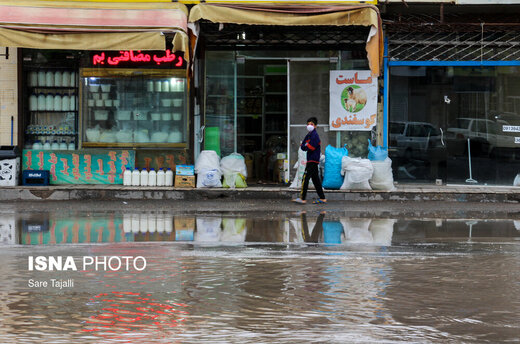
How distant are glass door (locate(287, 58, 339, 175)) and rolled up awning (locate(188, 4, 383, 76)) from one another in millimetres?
2308

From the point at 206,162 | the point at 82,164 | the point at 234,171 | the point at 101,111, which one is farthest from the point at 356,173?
the point at 82,164

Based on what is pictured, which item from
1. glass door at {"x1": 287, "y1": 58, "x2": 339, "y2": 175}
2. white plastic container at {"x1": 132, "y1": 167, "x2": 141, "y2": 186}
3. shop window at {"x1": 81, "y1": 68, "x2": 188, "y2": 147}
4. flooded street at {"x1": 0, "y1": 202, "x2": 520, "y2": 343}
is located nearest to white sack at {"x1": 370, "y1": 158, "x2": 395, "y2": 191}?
glass door at {"x1": 287, "y1": 58, "x2": 339, "y2": 175}

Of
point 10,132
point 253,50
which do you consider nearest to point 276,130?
point 253,50

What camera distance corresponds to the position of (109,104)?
1762 cm

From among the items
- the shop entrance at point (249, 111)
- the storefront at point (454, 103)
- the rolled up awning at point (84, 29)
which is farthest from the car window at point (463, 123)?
the rolled up awning at point (84, 29)

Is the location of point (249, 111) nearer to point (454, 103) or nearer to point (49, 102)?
point (49, 102)

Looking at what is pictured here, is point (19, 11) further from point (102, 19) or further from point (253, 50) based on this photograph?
point (253, 50)

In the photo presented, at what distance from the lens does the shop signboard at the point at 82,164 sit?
17.4 metres

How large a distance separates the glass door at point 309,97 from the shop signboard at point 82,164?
3.83 meters

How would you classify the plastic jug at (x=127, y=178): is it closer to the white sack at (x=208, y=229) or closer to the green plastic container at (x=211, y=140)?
the green plastic container at (x=211, y=140)

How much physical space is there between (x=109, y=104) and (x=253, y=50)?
11.5ft

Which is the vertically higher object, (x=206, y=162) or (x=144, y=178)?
(x=206, y=162)

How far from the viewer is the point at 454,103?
58.8 ft

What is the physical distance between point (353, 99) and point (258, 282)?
998cm
